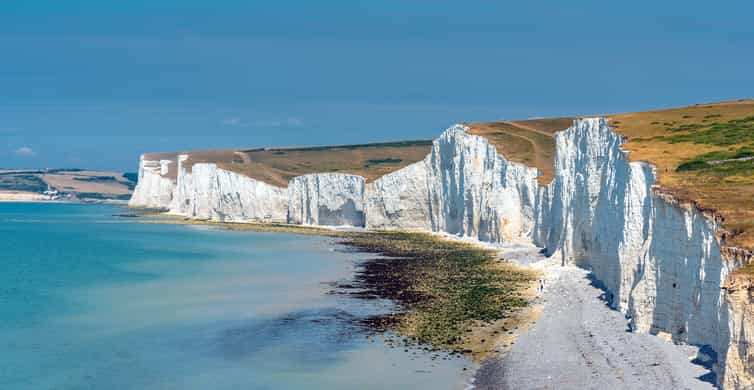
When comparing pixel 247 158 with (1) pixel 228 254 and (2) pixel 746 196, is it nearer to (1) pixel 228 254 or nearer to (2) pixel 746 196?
(1) pixel 228 254

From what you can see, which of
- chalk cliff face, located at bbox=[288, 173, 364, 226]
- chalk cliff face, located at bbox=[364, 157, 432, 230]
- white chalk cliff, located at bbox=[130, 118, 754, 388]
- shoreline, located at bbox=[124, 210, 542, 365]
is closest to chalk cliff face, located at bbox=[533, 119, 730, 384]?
white chalk cliff, located at bbox=[130, 118, 754, 388]

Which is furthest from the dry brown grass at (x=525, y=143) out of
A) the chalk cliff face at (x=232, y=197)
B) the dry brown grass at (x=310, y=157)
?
the dry brown grass at (x=310, y=157)

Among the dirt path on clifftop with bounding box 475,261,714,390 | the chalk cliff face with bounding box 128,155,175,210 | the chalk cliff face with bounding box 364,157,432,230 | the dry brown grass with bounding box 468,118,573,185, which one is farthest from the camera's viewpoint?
the chalk cliff face with bounding box 128,155,175,210

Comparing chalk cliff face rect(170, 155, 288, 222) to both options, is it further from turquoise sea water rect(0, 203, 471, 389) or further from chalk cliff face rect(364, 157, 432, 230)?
turquoise sea water rect(0, 203, 471, 389)

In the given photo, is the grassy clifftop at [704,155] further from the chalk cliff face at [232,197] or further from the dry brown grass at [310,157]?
the dry brown grass at [310,157]

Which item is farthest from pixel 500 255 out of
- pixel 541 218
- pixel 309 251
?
pixel 309 251

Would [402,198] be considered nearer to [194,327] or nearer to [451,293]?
[451,293]
